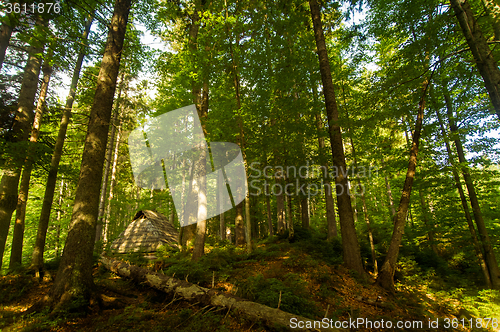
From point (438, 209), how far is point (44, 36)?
1873 cm

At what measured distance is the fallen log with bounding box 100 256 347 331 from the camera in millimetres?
4098

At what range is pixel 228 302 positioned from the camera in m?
5.02

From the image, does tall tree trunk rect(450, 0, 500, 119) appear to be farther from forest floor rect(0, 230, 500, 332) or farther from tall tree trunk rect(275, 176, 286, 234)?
tall tree trunk rect(275, 176, 286, 234)

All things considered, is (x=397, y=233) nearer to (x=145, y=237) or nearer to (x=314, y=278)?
(x=314, y=278)

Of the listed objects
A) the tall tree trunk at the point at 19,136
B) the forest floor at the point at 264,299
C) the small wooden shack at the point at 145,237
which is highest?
the tall tree trunk at the point at 19,136

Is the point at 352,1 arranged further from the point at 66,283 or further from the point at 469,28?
the point at 66,283

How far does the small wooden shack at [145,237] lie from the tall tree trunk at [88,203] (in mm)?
7762

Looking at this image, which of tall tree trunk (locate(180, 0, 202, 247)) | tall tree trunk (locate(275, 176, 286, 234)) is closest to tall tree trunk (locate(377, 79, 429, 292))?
tall tree trunk (locate(275, 176, 286, 234))

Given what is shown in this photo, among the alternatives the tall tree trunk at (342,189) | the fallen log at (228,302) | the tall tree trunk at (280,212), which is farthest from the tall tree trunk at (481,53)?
the tall tree trunk at (280,212)

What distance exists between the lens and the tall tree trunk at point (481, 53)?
15.4ft

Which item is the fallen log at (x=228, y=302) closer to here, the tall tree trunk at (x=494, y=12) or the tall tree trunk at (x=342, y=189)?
the tall tree trunk at (x=342, y=189)

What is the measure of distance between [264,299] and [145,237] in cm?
1059

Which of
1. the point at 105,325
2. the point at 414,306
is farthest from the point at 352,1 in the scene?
the point at 105,325

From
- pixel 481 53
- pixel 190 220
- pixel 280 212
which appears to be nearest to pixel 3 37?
pixel 190 220
